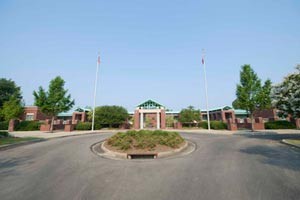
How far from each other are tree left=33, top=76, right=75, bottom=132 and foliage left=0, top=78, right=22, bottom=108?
97.4 ft

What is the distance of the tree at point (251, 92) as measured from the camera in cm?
2234

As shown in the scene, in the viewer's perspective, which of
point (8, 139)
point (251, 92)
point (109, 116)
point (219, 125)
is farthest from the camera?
point (109, 116)

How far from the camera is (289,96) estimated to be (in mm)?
13094

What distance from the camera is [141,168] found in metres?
6.34

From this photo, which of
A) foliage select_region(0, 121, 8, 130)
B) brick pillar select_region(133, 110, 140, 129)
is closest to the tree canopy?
brick pillar select_region(133, 110, 140, 129)

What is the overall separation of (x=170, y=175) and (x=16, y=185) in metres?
5.09

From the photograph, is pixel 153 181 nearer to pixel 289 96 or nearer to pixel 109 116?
pixel 289 96

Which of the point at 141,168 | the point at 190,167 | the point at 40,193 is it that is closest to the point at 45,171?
the point at 40,193

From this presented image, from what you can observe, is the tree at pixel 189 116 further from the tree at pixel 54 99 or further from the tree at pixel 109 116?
the tree at pixel 54 99

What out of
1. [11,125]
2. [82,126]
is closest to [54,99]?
[82,126]

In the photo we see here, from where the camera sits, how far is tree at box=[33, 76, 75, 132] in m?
25.4

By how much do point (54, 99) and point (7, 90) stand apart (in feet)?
112

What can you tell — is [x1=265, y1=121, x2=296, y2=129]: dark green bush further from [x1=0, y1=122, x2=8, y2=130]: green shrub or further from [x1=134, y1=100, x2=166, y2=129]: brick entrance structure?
[x1=0, y1=122, x2=8, y2=130]: green shrub

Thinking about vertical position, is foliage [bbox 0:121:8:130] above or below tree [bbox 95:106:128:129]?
below
